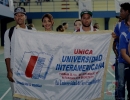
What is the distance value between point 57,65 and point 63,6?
2447 cm

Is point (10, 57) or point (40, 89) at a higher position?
point (10, 57)

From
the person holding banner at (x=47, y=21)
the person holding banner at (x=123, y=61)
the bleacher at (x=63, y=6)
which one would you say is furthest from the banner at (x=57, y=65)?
the bleacher at (x=63, y=6)

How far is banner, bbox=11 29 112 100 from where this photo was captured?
3.77m

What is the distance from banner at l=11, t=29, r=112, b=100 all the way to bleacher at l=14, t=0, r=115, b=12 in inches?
912

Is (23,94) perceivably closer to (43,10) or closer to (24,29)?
(24,29)

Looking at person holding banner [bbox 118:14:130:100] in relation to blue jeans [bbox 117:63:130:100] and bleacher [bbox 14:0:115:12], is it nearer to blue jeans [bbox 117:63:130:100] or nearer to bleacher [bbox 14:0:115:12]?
blue jeans [bbox 117:63:130:100]

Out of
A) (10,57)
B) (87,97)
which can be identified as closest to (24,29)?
(10,57)

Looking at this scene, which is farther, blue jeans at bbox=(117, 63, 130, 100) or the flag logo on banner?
blue jeans at bbox=(117, 63, 130, 100)

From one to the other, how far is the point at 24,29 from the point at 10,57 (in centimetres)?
44

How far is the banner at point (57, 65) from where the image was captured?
12.4 feet

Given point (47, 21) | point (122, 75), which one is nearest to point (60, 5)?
point (47, 21)

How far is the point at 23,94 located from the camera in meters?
3.84

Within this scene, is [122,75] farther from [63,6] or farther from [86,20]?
[63,6]

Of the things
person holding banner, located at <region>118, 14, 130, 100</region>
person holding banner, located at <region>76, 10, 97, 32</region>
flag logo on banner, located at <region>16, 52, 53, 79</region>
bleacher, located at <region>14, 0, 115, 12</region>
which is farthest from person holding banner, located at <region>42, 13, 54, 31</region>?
bleacher, located at <region>14, 0, 115, 12</region>
